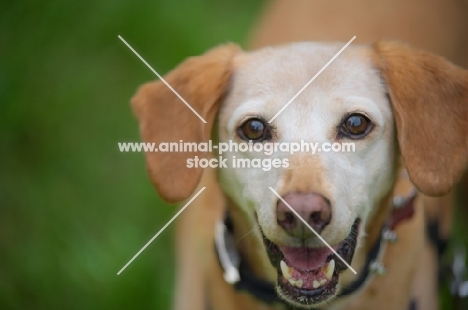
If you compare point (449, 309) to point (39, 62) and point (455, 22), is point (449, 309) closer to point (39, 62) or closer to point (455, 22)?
point (455, 22)

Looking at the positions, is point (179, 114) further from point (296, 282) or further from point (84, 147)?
point (84, 147)

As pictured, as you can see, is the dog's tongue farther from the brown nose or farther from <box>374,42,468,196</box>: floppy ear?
<box>374,42,468,196</box>: floppy ear

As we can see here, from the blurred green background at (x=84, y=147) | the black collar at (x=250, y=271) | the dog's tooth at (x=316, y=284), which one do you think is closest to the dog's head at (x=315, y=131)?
the dog's tooth at (x=316, y=284)

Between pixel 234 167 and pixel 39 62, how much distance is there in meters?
2.56

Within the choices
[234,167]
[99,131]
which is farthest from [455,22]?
[99,131]

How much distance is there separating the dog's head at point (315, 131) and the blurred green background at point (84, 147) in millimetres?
1308

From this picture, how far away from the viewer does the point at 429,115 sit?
2402mm

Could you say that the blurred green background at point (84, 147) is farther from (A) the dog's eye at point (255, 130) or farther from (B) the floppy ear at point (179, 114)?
(A) the dog's eye at point (255, 130)

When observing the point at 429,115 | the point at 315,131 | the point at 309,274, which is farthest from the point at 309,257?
the point at 429,115

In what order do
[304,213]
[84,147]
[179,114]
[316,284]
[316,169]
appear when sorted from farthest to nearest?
[84,147], [179,114], [316,284], [316,169], [304,213]

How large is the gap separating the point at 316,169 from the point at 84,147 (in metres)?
2.51

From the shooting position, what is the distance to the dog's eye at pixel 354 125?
2305mm

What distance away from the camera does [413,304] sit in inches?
105

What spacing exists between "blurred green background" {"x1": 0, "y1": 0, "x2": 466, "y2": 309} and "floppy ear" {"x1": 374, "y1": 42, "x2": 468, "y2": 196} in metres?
1.69
